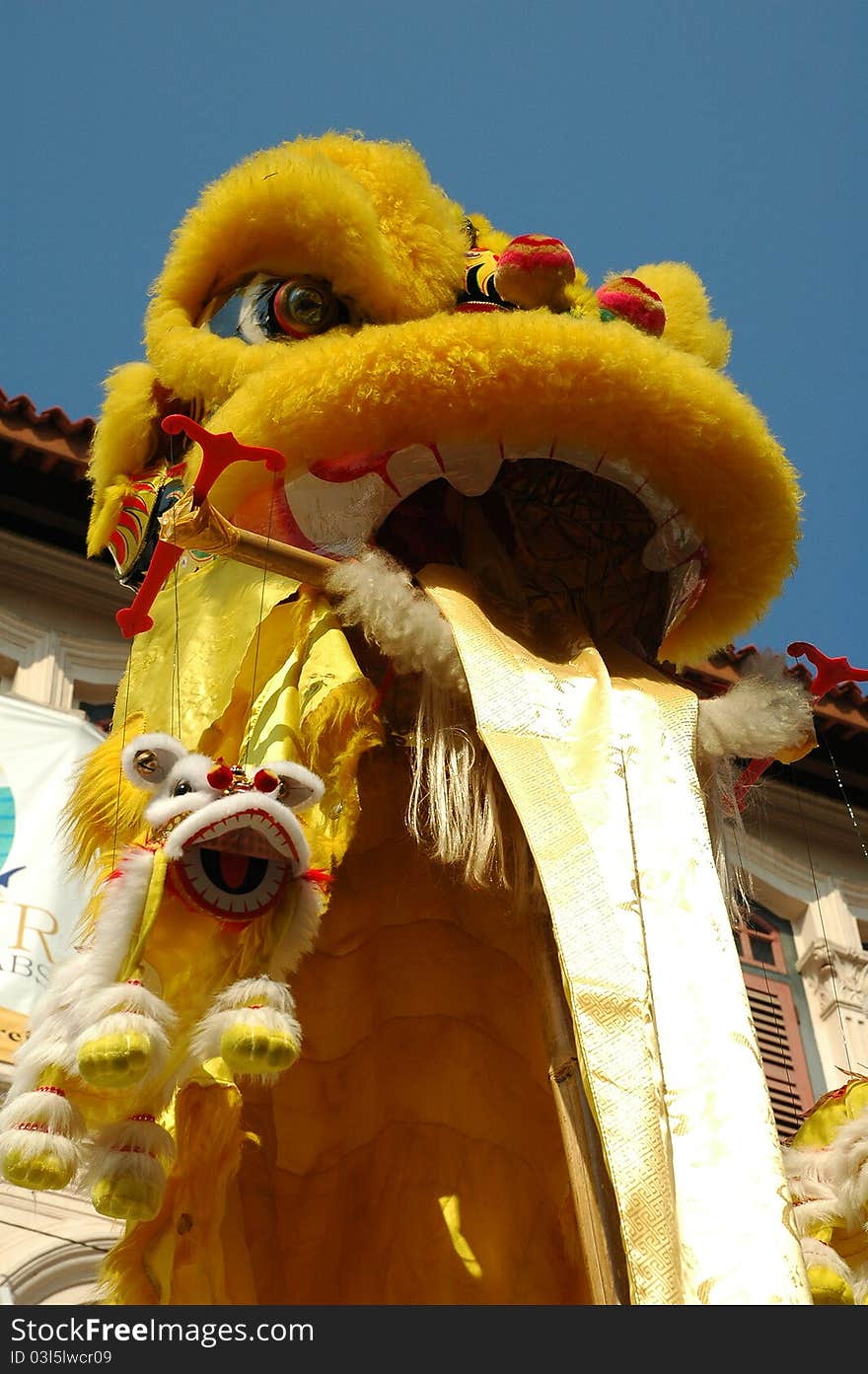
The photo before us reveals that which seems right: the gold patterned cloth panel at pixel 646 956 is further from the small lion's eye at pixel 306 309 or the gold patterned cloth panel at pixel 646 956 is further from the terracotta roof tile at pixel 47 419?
the terracotta roof tile at pixel 47 419

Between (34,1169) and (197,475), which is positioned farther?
(197,475)

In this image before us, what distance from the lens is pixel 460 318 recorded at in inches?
181

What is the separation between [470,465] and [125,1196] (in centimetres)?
200

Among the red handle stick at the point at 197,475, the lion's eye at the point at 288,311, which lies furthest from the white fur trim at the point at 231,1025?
the lion's eye at the point at 288,311

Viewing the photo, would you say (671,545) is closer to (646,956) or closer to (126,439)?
(646,956)

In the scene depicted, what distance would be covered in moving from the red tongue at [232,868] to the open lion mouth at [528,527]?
1049 mm

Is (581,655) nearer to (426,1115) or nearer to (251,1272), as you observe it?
(426,1115)

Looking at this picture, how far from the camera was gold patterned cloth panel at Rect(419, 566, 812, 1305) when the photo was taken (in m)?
3.43

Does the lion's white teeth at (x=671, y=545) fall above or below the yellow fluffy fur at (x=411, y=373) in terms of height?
below

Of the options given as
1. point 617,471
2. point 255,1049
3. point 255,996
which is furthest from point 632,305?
point 255,1049

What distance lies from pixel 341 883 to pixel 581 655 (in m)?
0.84

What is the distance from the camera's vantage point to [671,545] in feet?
15.8

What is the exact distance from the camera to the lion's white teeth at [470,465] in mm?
4633

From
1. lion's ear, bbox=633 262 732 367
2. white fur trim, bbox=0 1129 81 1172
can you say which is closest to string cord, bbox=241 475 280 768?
white fur trim, bbox=0 1129 81 1172
